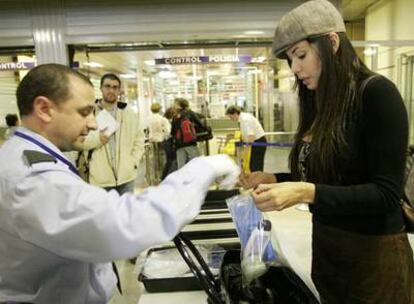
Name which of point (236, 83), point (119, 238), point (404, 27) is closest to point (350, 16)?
point (404, 27)

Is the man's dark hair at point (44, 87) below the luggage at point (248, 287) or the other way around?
the other way around

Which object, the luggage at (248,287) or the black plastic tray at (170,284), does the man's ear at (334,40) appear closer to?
the luggage at (248,287)

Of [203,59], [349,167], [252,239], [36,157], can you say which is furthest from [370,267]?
[203,59]

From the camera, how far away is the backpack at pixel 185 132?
17.9 ft

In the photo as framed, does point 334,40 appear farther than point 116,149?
No

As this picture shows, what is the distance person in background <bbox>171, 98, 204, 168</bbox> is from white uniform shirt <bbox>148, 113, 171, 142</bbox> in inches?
24.5

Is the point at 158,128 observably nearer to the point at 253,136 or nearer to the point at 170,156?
the point at 170,156

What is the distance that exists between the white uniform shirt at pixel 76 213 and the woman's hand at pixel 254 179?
445 millimetres

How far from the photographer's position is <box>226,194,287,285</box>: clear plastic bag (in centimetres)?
137

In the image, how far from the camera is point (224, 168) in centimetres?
96

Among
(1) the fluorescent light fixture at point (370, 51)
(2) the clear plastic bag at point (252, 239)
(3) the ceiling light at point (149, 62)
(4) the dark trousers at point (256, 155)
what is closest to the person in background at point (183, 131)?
(4) the dark trousers at point (256, 155)

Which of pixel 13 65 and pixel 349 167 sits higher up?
pixel 13 65

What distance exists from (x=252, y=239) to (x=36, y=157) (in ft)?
2.91

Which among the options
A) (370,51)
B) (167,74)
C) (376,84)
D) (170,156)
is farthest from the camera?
(167,74)
